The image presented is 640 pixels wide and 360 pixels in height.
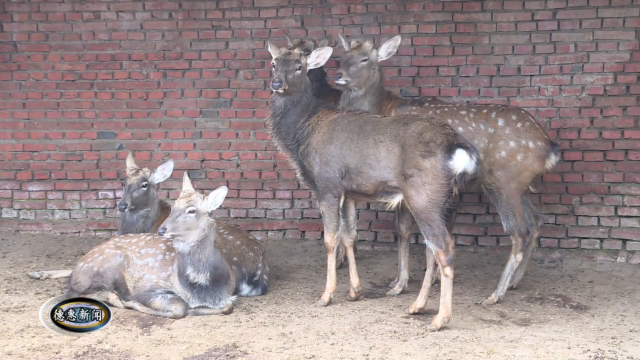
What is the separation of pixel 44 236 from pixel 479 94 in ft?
15.6

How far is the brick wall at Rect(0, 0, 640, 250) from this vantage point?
699 centimetres

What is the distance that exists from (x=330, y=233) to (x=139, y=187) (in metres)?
1.89

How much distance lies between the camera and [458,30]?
7.10m

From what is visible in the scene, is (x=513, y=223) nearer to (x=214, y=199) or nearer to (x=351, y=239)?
(x=351, y=239)

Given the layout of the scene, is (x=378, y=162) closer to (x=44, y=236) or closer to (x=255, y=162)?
(x=255, y=162)

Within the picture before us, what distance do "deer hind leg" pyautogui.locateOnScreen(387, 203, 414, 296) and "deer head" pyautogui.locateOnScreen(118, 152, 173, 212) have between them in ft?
7.06

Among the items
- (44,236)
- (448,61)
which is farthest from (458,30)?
(44,236)

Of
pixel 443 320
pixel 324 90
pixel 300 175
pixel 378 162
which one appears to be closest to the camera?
pixel 443 320

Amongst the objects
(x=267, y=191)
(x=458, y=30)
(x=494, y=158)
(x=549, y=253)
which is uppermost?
(x=458, y=30)

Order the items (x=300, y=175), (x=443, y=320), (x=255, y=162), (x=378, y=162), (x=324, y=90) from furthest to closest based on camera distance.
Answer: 1. (x=255, y=162)
2. (x=324, y=90)
3. (x=300, y=175)
4. (x=378, y=162)
5. (x=443, y=320)

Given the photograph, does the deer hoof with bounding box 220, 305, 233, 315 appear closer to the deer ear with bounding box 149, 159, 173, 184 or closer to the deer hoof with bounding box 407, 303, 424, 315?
the deer hoof with bounding box 407, 303, 424, 315

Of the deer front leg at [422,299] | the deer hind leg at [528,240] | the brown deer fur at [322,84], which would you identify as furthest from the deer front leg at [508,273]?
the brown deer fur at [322,84]

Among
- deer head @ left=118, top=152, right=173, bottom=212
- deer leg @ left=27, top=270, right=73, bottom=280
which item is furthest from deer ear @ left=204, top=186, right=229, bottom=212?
deer leg @ left=27, top=270, right=73, bottom=280

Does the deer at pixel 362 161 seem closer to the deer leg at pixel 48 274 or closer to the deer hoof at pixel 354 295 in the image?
the deer hoof at pixel 354 295
